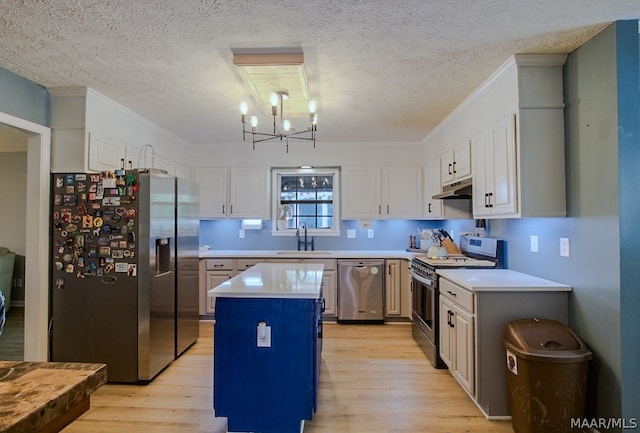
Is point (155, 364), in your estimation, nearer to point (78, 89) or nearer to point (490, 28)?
point (78, 89)

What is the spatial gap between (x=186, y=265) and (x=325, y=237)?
2.06 metres

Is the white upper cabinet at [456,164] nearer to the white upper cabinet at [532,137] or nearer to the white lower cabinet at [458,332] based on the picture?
the white upper cabinet at [532,137]

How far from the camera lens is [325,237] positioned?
4848 millimetres

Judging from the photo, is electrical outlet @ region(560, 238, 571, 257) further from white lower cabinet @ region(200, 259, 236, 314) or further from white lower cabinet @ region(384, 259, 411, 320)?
white lower cabinet @ region(200, 259, 236, 314)

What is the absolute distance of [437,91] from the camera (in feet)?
9.41

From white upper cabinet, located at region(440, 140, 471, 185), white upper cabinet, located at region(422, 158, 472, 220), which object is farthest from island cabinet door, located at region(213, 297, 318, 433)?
white upper cabinet, located at region(422, 158, 472, 220)

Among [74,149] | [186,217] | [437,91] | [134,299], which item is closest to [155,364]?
[134,299]

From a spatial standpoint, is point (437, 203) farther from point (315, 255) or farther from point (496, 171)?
point (315, 255)

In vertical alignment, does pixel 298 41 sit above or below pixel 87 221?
above

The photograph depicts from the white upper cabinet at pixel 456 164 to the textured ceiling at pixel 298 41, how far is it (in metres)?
0.46

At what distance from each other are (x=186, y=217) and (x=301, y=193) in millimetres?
1953

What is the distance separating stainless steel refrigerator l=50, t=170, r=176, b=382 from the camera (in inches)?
105

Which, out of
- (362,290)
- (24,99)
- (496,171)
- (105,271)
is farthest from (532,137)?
(24,99)

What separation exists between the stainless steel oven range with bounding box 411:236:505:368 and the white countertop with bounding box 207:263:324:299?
41.4 inches
